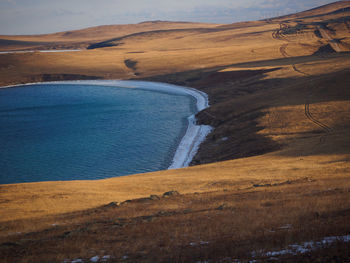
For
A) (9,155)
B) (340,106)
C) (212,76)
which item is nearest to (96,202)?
(9,155)

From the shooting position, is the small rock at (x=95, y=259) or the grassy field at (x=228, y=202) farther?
the grassy field at (x=228, y=202)

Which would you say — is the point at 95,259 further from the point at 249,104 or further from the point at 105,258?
the point at 249,104

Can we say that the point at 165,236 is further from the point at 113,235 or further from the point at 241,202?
the point at 241,202

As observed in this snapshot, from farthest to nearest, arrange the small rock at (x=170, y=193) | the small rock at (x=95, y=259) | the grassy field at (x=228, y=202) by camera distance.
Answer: the small rock at (x=170, y=193), the grassy field at (x=228, y=202), the small rock at (x=95, y=259)

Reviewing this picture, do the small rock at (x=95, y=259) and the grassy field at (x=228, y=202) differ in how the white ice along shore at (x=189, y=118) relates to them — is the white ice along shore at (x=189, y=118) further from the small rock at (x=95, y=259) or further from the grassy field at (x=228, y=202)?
the small rock at (x=95, y=259)

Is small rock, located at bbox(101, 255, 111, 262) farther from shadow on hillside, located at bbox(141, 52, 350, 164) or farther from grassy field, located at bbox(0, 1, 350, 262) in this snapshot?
shadow on hillside, located at bbox(141, 52, 350, 164)

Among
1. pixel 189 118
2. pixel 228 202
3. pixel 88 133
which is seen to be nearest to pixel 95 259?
pixel 228 202

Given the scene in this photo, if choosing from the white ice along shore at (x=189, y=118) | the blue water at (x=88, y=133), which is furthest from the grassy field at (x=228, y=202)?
the blue water at (x=88, y=133)
